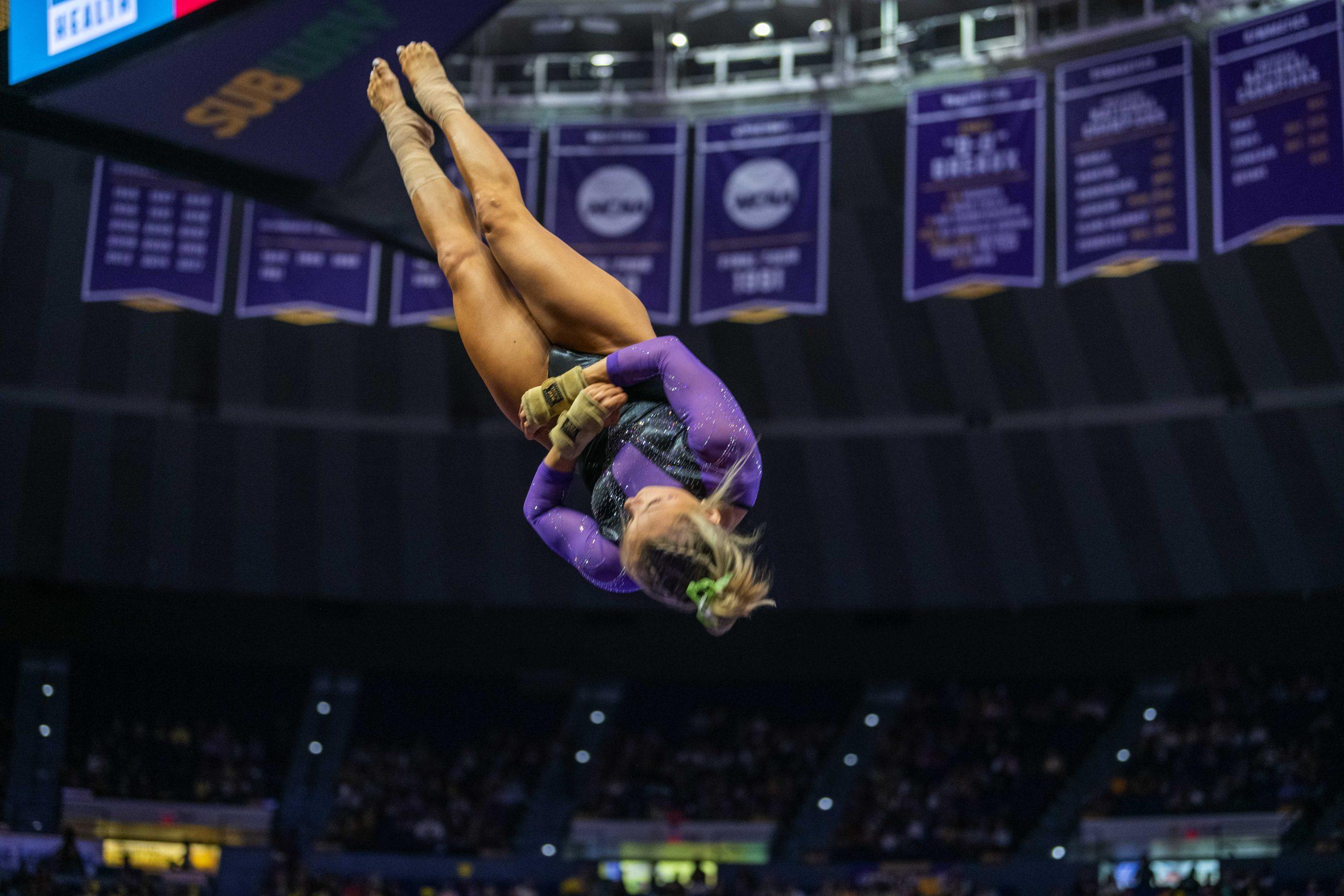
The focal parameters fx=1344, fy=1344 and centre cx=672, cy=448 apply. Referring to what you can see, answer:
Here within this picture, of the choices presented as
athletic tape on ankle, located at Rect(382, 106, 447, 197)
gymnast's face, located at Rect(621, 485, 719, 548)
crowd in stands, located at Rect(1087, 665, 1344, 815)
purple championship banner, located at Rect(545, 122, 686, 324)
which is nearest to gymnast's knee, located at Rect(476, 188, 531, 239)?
athletic tape on ankle, located at Rect(382, 106, 447, 197)

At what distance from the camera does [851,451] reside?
20.7 metres

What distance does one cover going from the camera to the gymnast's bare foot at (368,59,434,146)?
5363 mm

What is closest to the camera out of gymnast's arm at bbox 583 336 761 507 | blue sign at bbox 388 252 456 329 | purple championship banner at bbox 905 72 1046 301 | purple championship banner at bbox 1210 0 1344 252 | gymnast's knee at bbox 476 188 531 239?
gymnast's arm at bbox 583 336 761 507

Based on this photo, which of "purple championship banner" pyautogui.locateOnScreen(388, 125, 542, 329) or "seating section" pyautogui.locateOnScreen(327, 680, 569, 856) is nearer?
"purple championship banner" pyautogui.locateOnScreen(388, 125, 542, 329)

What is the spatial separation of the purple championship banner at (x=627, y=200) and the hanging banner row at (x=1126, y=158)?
273cm

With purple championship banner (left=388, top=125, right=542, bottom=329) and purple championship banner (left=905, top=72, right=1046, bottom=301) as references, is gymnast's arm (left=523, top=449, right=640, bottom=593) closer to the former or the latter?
purple championship banner (left=905, top=72, right=1046, bottom=301)

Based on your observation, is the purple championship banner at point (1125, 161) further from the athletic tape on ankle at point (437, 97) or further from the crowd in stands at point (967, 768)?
the athletic tape on ankle at point (437, 97)

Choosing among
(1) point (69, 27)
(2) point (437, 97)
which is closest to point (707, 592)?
(2) point (437, 97)

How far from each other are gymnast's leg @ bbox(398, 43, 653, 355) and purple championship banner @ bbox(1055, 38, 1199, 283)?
10280 millimetres

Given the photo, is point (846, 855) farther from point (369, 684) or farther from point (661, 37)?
point (661, 37)

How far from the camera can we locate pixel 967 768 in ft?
66.1

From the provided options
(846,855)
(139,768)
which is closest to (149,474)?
(139,768)

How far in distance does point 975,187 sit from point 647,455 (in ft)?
36.7

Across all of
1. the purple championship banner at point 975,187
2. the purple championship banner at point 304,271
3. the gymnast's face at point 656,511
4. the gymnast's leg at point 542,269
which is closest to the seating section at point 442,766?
the purple championship banner at point 304,271
